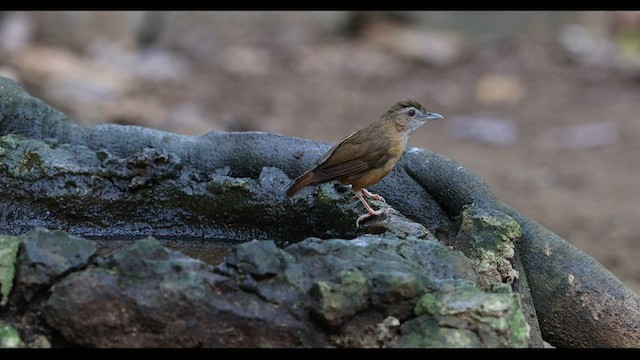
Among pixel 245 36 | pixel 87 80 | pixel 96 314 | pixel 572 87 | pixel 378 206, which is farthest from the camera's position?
pixel 245 36

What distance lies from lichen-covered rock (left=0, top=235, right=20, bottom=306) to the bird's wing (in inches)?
61.5

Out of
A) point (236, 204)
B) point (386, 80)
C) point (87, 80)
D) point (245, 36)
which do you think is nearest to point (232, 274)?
point (236, 204)

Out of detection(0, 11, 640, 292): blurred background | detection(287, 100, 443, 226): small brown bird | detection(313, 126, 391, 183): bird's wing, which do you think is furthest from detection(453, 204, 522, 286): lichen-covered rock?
detection(0, 11, 640, 292): blurred background

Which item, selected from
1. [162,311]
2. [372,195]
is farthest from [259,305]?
[372,195]

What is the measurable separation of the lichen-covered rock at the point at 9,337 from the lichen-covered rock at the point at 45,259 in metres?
0.11

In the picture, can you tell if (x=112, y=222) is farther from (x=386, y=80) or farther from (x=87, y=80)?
(x=386, y=80)

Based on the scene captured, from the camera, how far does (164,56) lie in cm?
1299

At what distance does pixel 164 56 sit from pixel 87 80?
1736 millimetres

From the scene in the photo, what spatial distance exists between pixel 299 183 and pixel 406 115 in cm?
108

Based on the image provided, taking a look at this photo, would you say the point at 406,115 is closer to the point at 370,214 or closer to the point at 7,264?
the point at 370,214

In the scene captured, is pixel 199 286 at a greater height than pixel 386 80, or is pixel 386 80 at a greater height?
pixel 386 80

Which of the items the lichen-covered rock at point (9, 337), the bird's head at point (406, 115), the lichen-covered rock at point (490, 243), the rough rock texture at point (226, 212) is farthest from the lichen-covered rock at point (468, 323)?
the bird's head at point (406, 115)

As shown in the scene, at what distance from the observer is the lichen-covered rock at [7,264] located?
132 inches

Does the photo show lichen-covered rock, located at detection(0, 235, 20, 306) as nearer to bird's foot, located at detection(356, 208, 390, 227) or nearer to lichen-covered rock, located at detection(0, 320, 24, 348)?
lichen-covered rock, located at detection(0, 320, 24, 348)
